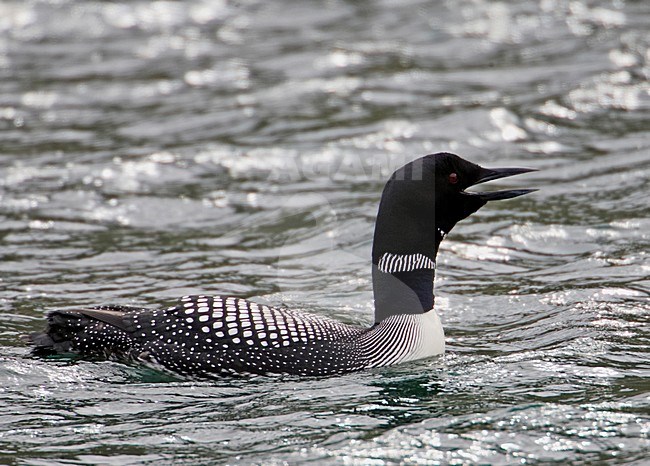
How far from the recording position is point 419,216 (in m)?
5.57

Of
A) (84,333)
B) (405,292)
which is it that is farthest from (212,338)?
(405,292)

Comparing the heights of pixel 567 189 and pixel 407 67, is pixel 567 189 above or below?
below

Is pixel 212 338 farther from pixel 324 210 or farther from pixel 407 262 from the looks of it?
pixel 324 210

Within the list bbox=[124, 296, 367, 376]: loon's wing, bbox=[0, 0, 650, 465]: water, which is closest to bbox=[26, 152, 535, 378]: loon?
bbox=[124, 296, 367, 376]: loon's wing

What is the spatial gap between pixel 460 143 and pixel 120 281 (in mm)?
3854

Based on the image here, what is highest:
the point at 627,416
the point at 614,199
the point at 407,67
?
the point at 407,67

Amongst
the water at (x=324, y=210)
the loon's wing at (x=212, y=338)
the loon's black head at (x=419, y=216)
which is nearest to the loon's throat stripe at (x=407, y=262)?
the loon's black head at (x=419, y=216)

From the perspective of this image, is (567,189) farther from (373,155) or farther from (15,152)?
(15,152)

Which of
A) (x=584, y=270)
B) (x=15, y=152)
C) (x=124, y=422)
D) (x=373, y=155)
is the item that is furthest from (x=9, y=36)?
(x=124, y=422)

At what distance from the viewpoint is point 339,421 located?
4812 mm

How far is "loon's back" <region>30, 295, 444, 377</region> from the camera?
536 cm

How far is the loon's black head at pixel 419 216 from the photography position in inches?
217

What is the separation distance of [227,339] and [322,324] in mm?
494

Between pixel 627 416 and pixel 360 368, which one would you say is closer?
pixel 627 416
